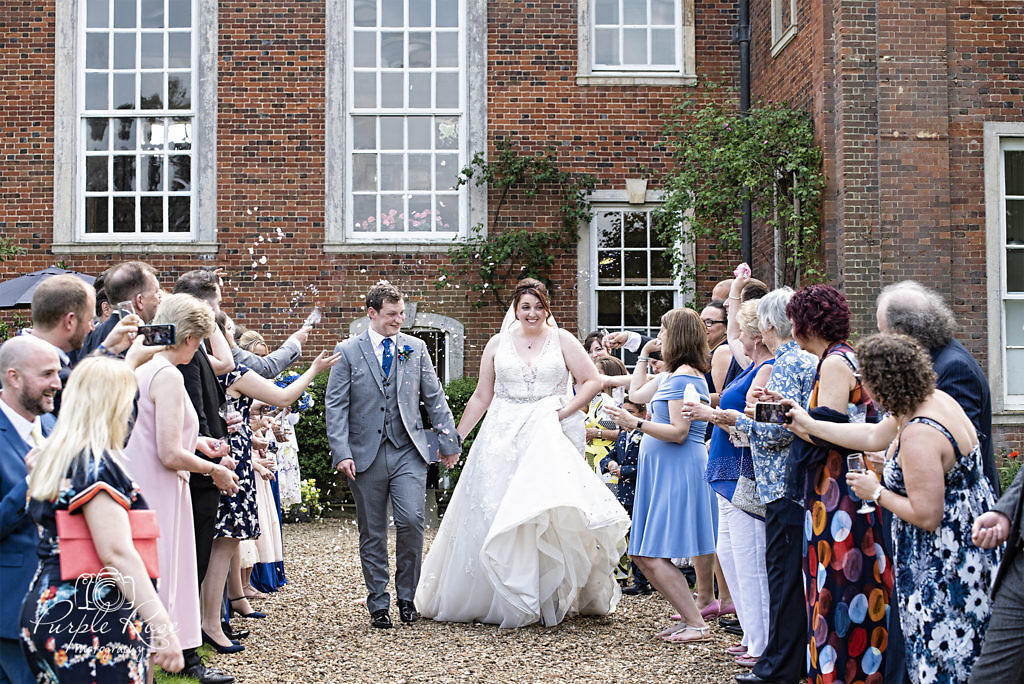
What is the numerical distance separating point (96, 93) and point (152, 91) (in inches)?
28.4

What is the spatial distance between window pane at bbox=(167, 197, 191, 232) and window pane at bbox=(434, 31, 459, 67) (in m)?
3.79

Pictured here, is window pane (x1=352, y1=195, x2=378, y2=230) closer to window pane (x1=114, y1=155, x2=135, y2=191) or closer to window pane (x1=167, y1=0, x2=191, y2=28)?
window pane (x1=114, y1=155, x2=135, y2=191)

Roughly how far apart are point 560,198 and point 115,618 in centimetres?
1097

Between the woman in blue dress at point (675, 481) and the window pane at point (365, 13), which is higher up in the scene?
the window pane at point (365, 13)

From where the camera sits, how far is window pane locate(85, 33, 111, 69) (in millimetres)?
13836

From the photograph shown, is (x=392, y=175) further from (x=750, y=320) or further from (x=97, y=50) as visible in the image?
(x=750, y=320)

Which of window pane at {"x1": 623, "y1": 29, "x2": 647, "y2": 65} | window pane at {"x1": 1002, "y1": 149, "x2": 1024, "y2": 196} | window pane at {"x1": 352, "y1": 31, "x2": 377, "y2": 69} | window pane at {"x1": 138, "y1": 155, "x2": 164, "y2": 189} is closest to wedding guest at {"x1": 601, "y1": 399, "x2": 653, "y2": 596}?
window pane at {"x1": 1002, "y1": 149, "x2": 1024, "y2": 196}

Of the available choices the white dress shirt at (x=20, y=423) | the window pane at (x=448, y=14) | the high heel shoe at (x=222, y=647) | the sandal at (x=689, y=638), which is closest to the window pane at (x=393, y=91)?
the window pane at (x=448, y=14)

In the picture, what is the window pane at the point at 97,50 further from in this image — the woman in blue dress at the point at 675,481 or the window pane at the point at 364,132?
the woman in blue dress at the point at 675,481

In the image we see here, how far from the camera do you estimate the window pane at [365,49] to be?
13906 millimetres

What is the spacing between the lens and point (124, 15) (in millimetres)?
13891

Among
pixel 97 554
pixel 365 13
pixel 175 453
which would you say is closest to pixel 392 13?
pixel 365 13

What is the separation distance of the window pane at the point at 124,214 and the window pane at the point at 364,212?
2.89 m

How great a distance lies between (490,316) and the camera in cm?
1367
